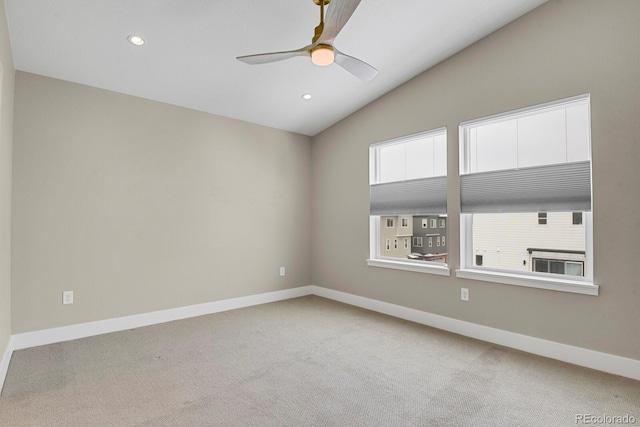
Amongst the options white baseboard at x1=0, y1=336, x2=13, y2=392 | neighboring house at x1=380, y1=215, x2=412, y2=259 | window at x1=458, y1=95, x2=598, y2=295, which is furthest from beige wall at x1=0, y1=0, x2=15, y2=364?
window at x1=458, y1=95, x2=598, y2=295

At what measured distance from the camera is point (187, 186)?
4180 millimetres

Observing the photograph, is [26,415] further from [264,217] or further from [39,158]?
[264,217]

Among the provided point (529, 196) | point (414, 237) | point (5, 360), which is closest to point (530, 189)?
point (529, 196)

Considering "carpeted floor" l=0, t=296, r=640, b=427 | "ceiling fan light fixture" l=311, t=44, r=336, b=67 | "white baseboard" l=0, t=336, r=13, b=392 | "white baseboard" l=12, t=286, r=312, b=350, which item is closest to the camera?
"carpeted floor" l=0, t=296, r=640, b=427

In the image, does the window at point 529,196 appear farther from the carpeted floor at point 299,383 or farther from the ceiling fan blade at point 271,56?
the ceiling fan blade at point 271,56

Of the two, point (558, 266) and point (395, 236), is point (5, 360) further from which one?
point (558, 266)

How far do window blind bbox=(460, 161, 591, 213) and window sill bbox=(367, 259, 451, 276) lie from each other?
26.9 inches

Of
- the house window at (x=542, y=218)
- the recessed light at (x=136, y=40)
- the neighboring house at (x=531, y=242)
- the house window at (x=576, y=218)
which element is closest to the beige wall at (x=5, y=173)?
the recessed light at (x=136, y=40)

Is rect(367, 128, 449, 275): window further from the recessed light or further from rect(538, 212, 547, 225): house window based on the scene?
the recessed light

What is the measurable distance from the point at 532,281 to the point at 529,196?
2.49ft

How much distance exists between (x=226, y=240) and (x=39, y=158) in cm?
210

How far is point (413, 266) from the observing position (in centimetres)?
398

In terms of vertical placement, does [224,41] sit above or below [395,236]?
above

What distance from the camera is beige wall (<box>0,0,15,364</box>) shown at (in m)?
2.52
